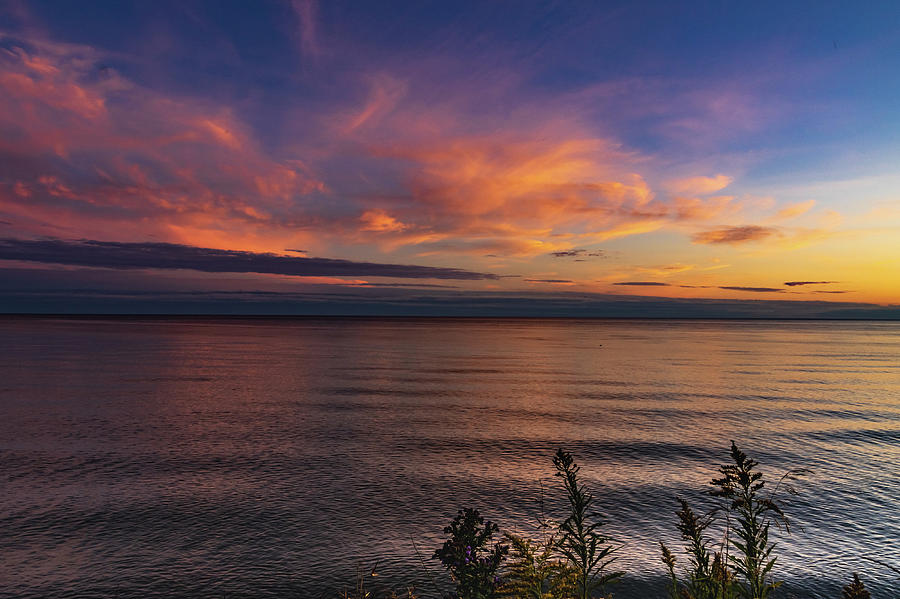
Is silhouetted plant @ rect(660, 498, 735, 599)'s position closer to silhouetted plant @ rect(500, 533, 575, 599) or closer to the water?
silhouetted plant @ rect(500, 533, 575, 599)

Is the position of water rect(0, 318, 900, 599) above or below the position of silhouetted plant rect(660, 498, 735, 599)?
below

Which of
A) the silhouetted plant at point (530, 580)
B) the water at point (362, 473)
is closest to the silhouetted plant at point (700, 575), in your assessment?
the silhouetted plant at point (530, 580)

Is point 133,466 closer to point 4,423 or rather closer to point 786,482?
point 4,423

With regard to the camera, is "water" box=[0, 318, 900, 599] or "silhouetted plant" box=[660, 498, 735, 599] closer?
"silhouetted plant" box=[660, 498, 735, 599]

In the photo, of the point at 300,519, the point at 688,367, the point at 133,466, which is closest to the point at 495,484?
the point at 300,519

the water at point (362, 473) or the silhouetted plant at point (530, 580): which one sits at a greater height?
the silhouetted plant at point (530, 580)

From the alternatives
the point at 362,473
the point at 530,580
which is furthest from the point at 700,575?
the point at 362,473

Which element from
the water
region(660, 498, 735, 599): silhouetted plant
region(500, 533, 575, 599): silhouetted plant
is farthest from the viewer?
the water

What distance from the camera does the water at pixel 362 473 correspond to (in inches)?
399

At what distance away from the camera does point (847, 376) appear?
1889 inches

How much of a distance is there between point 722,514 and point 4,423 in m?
26.4

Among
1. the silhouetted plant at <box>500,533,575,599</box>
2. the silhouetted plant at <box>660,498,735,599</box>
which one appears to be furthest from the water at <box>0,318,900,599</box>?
Result: the silhouetted plant at <box>500,533,575,599</box>

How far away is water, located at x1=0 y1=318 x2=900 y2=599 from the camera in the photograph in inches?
399

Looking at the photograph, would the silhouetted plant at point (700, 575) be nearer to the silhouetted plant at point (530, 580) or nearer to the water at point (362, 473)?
the silhouetted plant at point (530, 580)
